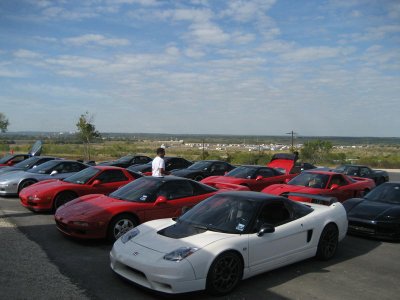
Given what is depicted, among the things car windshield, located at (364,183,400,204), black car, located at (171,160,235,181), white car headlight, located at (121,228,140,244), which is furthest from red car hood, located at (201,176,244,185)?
white car headlight, located at (121,228,140,244)

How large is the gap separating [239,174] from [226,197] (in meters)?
7.34

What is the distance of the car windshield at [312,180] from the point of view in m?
11.3

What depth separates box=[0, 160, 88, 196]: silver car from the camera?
495 inches

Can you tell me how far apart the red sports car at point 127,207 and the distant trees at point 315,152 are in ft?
112

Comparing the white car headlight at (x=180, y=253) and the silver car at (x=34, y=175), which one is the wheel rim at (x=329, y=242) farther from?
the silver car at (x=34, y=175)

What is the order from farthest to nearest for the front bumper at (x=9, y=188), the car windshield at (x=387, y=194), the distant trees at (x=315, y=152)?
the distant trees at (x=315, y=152) → the front bumper at (x=9, y=188) → the car windshield at (x=387, y=194)

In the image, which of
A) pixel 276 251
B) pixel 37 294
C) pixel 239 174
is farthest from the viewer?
pixel 239 174

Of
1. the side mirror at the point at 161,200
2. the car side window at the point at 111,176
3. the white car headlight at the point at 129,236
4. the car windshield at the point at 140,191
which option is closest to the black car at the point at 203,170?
the car side window at the point at 111,176

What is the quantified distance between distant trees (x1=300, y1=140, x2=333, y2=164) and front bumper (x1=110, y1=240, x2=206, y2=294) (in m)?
37.3

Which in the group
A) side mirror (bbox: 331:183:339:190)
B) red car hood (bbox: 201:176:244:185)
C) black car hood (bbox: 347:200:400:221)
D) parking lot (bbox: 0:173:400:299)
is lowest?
parking lot (bbox: 0:173:400:299)

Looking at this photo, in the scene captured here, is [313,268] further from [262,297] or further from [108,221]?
[108,221]

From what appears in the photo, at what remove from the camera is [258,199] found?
20.2 ft

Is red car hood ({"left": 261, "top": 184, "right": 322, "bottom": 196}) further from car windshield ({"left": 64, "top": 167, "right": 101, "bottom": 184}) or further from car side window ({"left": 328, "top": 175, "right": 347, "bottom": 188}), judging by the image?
car windshield ({"left": 64, "top": 167, "right": 101, "bottom": 184})

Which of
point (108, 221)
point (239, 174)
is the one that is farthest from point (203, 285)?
point (239, 174)
